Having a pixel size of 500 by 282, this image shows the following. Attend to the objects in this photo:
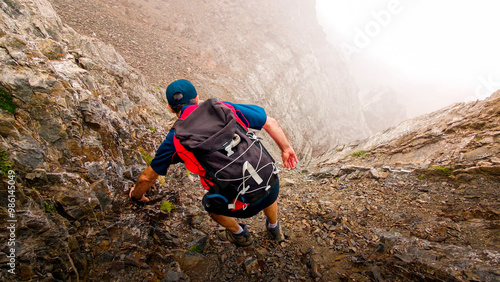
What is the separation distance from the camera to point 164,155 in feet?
8.29

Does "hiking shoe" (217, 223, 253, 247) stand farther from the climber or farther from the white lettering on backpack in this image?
the white lettering on backpack

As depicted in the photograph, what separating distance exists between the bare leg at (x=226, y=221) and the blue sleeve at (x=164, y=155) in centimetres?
91

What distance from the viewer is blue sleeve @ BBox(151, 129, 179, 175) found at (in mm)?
2467

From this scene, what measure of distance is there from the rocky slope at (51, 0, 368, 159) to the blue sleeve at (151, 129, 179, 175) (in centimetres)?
1160

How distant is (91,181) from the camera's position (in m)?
3.14

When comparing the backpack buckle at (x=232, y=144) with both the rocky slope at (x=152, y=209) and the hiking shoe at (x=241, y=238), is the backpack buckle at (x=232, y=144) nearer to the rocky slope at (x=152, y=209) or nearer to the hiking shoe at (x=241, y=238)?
the hiking shoe at (x=241, y=238)

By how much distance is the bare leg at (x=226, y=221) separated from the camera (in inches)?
117

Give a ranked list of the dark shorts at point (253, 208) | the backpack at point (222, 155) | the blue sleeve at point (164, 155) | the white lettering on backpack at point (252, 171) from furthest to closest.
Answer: the dark shorts at point (253, 208), the blue sleeve at point (164, 155), the white lettering on backpack at point (252, 171), the backpack at point (222, 155)

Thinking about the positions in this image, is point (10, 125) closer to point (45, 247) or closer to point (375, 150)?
point (45, 247)

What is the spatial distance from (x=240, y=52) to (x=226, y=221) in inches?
882

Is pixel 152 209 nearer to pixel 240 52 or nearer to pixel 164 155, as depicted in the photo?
pixel 164 155

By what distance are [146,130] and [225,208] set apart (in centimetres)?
377

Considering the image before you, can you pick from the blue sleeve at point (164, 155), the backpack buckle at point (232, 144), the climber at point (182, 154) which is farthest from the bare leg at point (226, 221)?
the backpack buckle at point (232, 144)

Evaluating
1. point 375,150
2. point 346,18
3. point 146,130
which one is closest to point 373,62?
point 346,18
